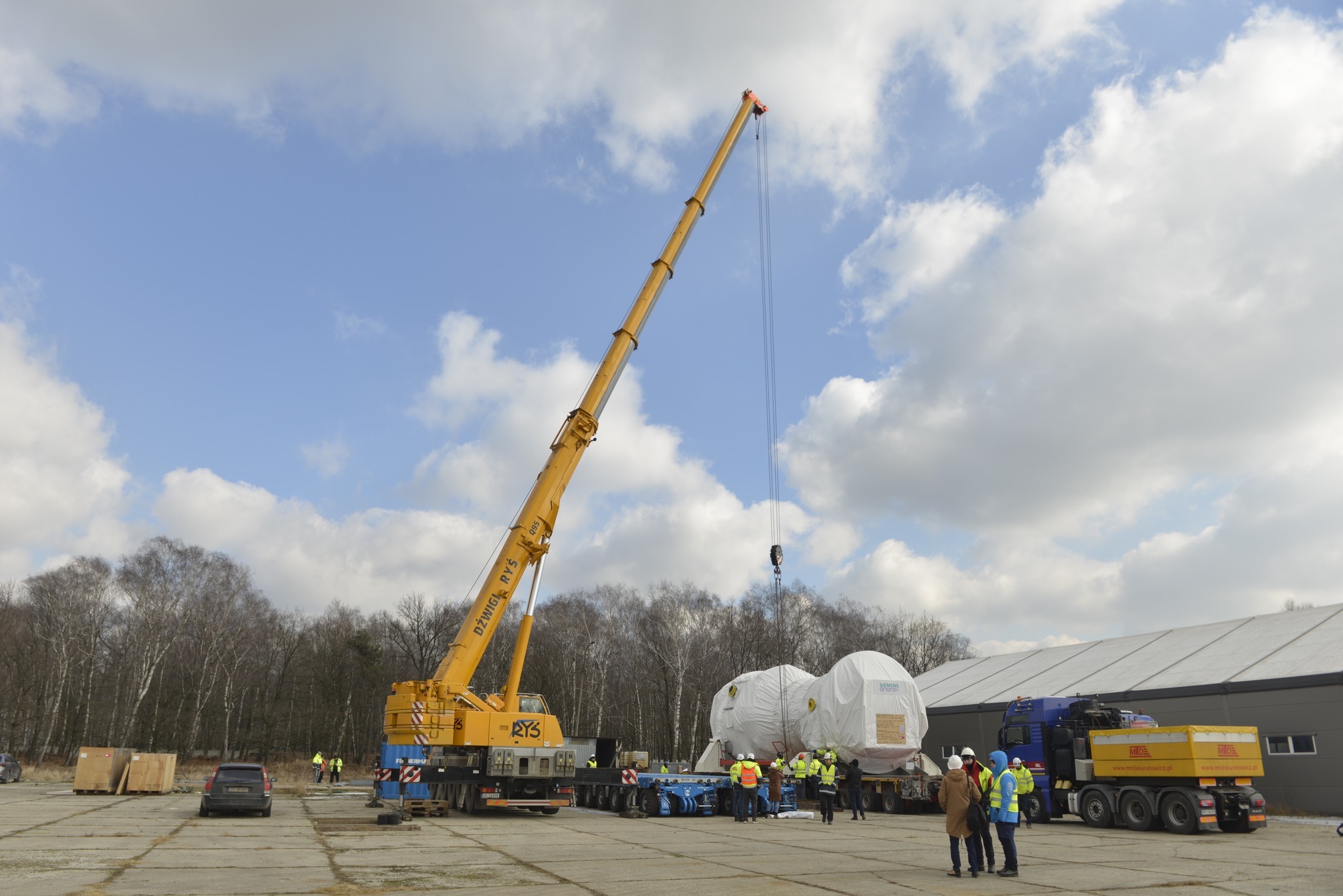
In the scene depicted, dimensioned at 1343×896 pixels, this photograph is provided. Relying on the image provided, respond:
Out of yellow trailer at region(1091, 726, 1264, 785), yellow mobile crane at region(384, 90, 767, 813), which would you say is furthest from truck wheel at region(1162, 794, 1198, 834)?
yellow mobile crane at region(384, 90, 767, 813)

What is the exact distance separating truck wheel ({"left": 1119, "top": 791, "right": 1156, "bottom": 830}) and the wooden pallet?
15723mm

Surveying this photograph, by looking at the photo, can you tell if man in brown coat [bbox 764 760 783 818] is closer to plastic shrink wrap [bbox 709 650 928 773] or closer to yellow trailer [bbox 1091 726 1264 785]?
plastic shrink wrap [bbox 709 650 928 773]

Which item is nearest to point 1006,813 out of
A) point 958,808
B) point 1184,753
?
point 958,808

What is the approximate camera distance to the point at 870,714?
82.0 feet

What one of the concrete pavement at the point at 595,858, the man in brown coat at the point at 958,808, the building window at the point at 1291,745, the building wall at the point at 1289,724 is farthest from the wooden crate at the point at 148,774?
the building window at the point at 1291,745

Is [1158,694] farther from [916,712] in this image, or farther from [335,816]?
[335,816]

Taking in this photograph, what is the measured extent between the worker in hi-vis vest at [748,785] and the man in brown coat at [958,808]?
9587 millimetres

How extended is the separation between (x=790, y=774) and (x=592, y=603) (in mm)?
36804

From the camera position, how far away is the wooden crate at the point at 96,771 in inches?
1085

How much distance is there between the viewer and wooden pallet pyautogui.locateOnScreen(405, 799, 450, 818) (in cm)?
2045

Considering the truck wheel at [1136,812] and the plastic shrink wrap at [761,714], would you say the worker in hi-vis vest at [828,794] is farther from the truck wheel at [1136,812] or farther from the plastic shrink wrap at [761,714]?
the truck wheel at [1136,812]

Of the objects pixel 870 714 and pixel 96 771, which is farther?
pixel 96 771

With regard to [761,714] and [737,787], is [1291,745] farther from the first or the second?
[761,714]

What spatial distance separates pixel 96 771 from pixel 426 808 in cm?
1468
